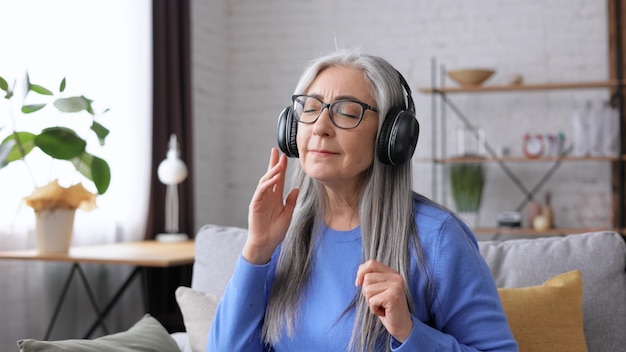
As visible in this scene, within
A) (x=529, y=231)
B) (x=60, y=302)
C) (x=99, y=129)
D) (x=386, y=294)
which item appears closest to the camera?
(x=386, y=294)

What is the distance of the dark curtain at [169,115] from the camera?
4199 mm

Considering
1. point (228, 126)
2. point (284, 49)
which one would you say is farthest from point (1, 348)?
point (284, 49)

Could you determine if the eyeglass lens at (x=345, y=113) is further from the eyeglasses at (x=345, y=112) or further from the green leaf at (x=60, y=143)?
the green leaf at (x=60, y=143)

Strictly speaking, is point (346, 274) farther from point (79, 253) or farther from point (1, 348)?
point (1, 348)

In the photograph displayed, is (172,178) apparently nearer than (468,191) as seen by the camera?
Yes

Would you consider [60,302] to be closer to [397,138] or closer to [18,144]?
[18,144]

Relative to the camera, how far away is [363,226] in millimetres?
1470

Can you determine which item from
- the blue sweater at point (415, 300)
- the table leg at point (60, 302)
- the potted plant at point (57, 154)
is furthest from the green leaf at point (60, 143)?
the blue sweater at point (415, 300)

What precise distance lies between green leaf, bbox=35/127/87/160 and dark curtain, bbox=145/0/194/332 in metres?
1.29

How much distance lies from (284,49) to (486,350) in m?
4.13

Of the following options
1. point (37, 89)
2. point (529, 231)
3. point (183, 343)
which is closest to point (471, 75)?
point (529, 231)

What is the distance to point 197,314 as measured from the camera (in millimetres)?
1947

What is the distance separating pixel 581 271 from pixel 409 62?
326 centimetres

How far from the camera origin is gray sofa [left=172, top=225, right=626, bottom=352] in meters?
1.84
